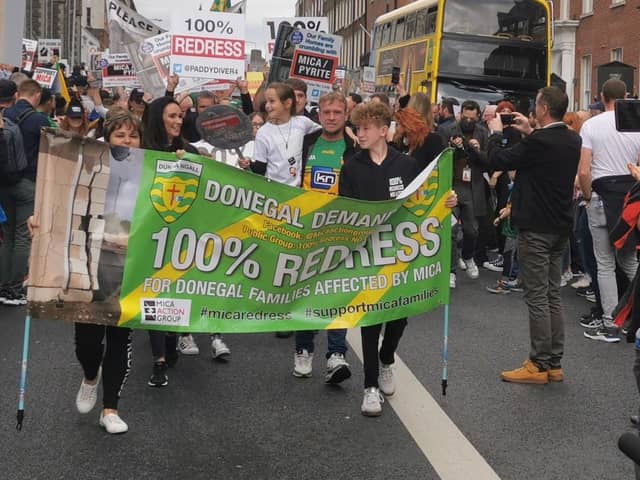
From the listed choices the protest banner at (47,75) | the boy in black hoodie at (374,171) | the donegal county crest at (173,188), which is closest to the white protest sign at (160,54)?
the protest banner at (47,75)

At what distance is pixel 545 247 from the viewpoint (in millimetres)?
6586

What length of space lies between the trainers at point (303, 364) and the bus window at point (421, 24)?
16.7 meters

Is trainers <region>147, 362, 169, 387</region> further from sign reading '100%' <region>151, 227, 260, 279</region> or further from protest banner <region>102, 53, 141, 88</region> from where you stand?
protest banner <region>102, 53, 141, 88</region>

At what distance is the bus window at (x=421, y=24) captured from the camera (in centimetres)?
2217

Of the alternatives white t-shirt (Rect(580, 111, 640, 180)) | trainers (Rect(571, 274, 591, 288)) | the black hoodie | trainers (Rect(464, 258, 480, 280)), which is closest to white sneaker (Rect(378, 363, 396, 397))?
the black hoodie

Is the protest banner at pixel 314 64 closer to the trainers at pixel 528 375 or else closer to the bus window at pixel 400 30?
the trainers at pixel 528 375

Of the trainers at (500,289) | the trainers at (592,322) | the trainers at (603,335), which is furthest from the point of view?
the trainers at (500,289)

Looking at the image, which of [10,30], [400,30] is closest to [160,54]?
[10,30]

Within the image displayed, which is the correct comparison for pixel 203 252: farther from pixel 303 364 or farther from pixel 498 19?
pixel 498 19

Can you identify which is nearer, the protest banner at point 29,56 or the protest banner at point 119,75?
the protest banner at point 119,75

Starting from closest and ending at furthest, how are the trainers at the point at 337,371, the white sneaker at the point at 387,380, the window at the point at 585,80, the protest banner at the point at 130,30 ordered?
1. the white sneaker at the point at 387,380
2. the trainers at the point at 337,371
3. the protest banner at the point at 130,30
4. the window at the point at 585,80

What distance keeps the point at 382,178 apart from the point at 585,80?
35.3m

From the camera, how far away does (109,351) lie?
17.3 feet

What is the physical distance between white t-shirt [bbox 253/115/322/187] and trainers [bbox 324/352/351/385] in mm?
1738
